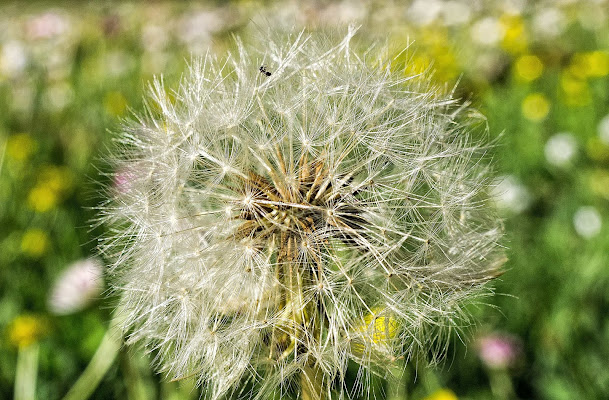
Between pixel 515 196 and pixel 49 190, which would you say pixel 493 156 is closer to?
pixel 515 196

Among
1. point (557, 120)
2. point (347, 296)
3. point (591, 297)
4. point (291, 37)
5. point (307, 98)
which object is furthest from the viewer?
point (557, 120)

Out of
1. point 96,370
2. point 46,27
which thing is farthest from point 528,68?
point 46,27

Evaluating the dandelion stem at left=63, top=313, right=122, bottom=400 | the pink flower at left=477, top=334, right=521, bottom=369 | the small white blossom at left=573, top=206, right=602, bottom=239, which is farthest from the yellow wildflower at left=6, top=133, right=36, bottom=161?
the small white blossom at left=573, top=206, right=602, bottom=239

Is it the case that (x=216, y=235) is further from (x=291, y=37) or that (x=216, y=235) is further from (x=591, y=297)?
(x=591, y=297)

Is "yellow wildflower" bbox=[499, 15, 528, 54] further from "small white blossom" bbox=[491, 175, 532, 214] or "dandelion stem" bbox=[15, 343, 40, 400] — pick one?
"dandelion stem" bbox=[15, 343, 40, 400]

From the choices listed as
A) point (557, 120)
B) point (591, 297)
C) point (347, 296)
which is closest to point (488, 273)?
point (347, 296)

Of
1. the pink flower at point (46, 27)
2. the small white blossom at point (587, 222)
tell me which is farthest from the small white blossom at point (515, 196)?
the pink flower at point (46, 27)

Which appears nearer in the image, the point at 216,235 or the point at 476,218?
the point at 216,235
